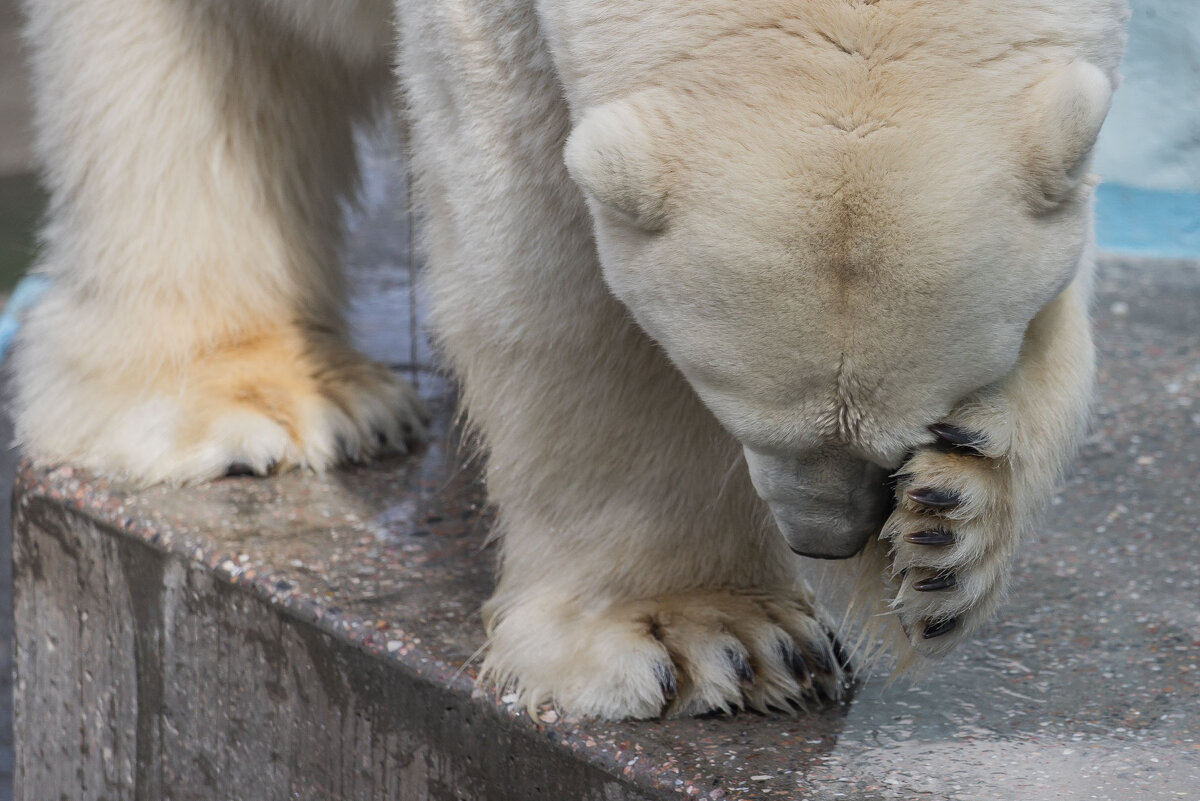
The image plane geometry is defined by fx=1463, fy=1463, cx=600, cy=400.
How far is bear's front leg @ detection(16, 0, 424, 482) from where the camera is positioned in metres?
2.49

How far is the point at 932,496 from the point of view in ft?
4.79

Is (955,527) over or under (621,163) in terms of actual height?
under

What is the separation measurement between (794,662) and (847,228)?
2.37ft

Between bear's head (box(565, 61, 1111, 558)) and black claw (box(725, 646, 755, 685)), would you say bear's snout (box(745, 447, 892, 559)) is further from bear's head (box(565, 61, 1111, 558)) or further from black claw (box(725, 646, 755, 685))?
black claw (box(725, 646, 755, 685))

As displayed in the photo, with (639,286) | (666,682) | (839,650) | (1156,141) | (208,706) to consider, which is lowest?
(1156,141)

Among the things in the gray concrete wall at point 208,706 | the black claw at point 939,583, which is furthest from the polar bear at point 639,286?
the gray concrete wall at point 208,706

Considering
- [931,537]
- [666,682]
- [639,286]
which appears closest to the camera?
[639,286]

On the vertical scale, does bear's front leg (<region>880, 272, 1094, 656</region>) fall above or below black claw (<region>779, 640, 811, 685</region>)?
above

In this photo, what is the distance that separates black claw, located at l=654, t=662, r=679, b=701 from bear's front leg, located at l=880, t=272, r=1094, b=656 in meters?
0.28

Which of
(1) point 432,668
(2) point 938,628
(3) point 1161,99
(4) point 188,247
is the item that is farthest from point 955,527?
(3) point 1161,99

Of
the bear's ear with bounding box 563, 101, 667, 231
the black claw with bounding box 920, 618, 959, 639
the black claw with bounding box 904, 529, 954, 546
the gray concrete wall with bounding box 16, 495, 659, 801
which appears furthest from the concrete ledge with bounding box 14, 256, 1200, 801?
the bear's ear with bounding box 563, 101, 667, 231

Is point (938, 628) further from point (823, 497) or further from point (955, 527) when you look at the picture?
point (823, 497)

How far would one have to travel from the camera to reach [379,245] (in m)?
4.15

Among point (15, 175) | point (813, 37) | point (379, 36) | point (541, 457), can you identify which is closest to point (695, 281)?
point (813, 37)
